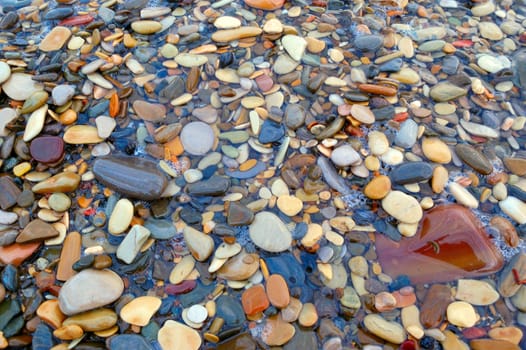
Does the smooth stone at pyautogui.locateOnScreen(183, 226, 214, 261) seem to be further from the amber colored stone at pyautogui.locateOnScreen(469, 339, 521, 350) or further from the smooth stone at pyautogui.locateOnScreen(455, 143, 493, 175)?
the smooth stone at pyautogui.locateOnScreen(455, 143, 493, 175)

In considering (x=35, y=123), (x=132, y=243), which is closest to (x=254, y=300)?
(x=132, y=243)

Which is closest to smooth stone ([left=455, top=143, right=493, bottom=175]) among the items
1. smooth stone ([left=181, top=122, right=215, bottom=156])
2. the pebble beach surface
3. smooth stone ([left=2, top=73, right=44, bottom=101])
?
the pebble beach surface

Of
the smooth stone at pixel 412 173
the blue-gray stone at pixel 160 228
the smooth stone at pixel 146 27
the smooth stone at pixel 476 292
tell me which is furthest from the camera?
the smooth stone at pixel 146 27

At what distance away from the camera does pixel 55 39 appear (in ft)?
8.48

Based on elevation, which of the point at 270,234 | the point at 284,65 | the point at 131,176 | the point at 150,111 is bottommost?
the point at 270,234

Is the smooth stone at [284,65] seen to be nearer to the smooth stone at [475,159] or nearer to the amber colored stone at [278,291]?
the smooth stone at [475,159]

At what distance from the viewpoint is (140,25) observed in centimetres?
261

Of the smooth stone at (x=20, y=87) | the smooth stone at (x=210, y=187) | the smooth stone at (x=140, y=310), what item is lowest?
the smooth stone at (x=140, y=310)

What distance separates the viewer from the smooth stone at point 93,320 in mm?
1817

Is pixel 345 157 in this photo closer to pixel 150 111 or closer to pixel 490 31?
pixel 150 111

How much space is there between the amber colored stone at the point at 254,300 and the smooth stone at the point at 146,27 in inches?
61.8

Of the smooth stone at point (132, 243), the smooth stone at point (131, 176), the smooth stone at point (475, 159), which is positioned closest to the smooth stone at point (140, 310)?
the smooth stone at point (132, 243)

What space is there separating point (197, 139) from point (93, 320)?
3.06ft

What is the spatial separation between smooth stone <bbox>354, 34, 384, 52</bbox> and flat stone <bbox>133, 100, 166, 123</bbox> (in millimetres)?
1136
